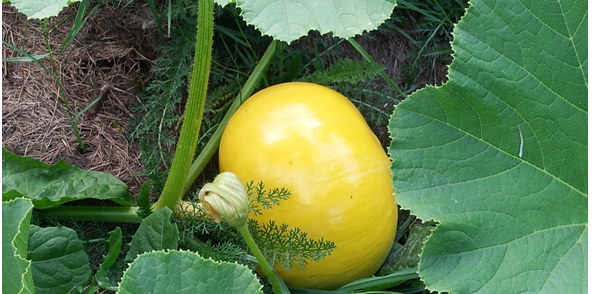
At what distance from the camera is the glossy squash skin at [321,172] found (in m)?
1.56

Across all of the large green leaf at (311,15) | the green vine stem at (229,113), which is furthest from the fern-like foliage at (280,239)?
the large green leaf at (311,15)

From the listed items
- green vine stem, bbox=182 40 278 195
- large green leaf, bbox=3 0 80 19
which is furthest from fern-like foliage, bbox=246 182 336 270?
large green leaf, bbox=3 0 80 19

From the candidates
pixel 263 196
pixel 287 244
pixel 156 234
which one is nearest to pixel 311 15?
pixel 263 196

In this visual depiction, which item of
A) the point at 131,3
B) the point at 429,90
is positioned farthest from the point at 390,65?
the point at 131,3

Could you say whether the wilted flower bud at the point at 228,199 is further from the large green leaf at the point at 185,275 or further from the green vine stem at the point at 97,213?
the green vine stem at the point at 97,213

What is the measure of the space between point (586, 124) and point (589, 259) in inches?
13.5

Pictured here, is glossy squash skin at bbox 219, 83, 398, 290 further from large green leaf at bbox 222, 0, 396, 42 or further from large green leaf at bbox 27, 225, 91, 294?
large green leaf at bbox 27, 225, 91, 294

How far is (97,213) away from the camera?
1.77 m

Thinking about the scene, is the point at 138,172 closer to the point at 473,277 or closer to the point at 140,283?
the point at 140,283

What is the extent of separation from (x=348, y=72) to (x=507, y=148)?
0.70 metres

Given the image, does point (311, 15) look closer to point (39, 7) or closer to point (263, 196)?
point (263, 196)

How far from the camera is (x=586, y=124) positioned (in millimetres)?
1345

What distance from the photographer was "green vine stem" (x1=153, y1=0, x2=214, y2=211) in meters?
1.39

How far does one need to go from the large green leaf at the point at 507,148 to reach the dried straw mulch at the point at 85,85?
1.12 metres
